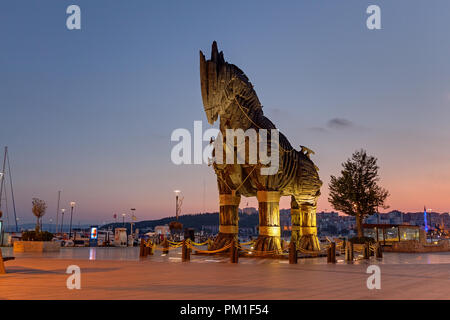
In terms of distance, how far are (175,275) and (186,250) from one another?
628 centimetres

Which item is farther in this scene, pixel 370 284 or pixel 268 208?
pixel 268 208

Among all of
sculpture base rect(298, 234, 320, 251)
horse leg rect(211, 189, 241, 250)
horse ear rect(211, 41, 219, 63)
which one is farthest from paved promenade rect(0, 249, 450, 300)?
sculpture base rect(298, 234, 320, 251)

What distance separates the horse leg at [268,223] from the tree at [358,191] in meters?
17.3

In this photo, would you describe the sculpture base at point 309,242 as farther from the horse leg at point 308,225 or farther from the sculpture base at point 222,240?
the sculpture base at point 222,240

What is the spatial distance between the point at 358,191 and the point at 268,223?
1836 cm

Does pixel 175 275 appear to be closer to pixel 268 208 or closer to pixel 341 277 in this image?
pixel 341 277

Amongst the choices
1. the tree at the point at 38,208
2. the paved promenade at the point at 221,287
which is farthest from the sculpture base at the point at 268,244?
the tree at the point at 38,208

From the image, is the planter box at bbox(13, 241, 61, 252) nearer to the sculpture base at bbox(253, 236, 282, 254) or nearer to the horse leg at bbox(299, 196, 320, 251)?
the sculpture base at bbox(253, 236, 282, 254)

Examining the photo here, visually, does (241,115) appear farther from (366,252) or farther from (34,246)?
(34,246)

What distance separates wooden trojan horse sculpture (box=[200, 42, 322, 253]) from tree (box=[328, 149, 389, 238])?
14.0 m

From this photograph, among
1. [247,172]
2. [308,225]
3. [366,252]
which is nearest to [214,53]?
[247,172]
